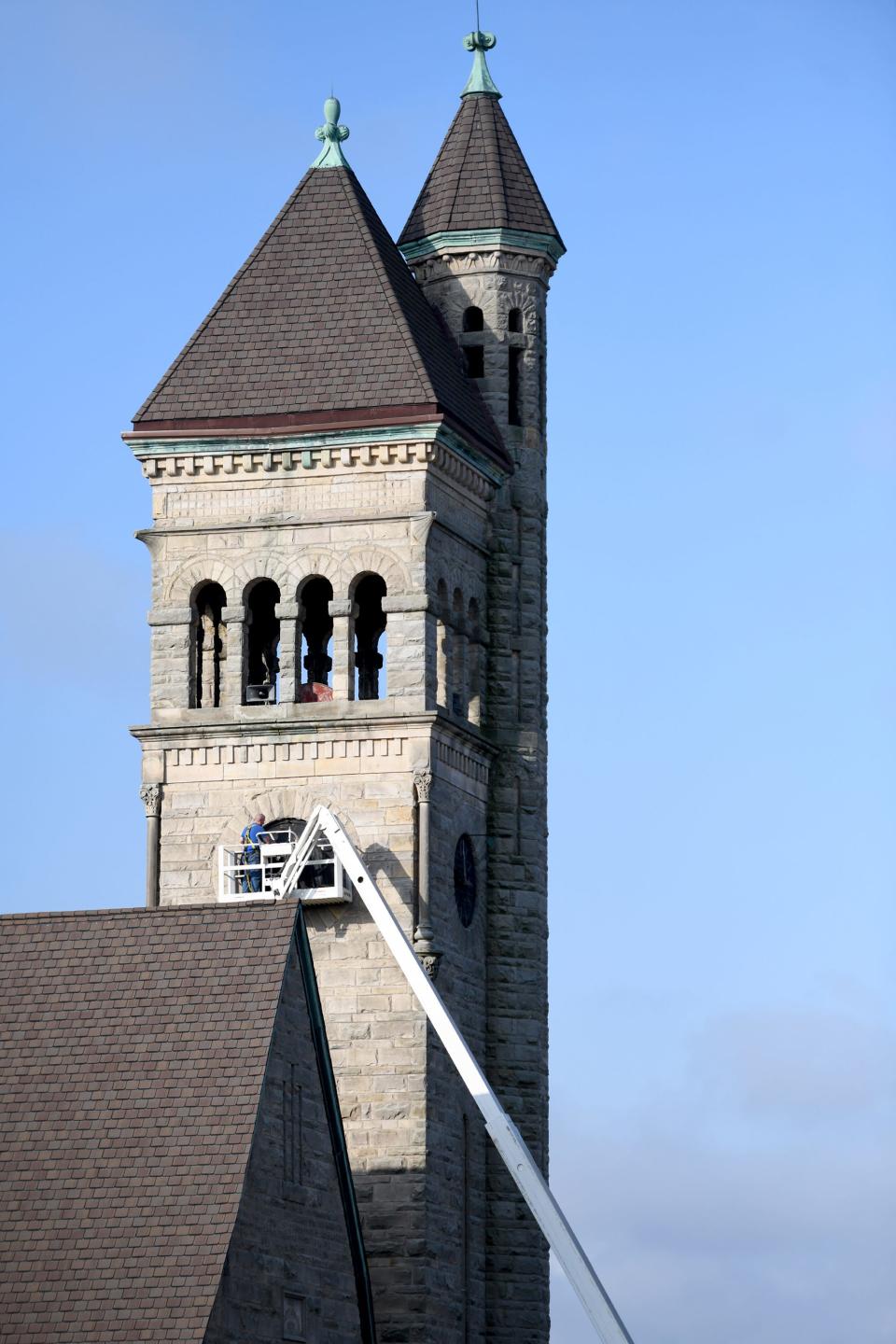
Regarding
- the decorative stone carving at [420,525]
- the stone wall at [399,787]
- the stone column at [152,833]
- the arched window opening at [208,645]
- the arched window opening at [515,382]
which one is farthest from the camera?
the arched window opening at [515,382]

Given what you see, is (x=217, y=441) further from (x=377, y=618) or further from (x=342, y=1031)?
(x=342, y=1031)

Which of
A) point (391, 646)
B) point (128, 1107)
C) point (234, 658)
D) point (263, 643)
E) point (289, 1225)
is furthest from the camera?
point (263, 643)

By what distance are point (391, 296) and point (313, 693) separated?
734 centimetres

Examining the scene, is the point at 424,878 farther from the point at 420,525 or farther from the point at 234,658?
the point at 420,525

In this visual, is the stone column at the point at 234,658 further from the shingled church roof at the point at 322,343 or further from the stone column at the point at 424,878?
the stone column at the point at 424,878

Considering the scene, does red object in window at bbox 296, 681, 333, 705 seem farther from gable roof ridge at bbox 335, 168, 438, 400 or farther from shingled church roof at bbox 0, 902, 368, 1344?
shingled church roof at bbox 0, 902, 368, 1344

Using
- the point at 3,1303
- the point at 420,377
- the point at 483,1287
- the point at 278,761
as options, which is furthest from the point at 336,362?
the point at 3,1303

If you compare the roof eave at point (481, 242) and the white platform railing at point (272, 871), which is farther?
the roof eave at point (481, 242)

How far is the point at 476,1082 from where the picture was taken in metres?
67.9

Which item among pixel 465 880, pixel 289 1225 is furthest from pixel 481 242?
pixel 289 1225

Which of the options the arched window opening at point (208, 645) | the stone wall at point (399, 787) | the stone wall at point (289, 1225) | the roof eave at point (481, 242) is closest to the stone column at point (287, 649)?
the stone wall at point (399, 787)

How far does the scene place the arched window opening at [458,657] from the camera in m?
73.5

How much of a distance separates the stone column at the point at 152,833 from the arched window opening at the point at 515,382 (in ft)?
34.5

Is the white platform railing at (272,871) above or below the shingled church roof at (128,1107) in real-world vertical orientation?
above
